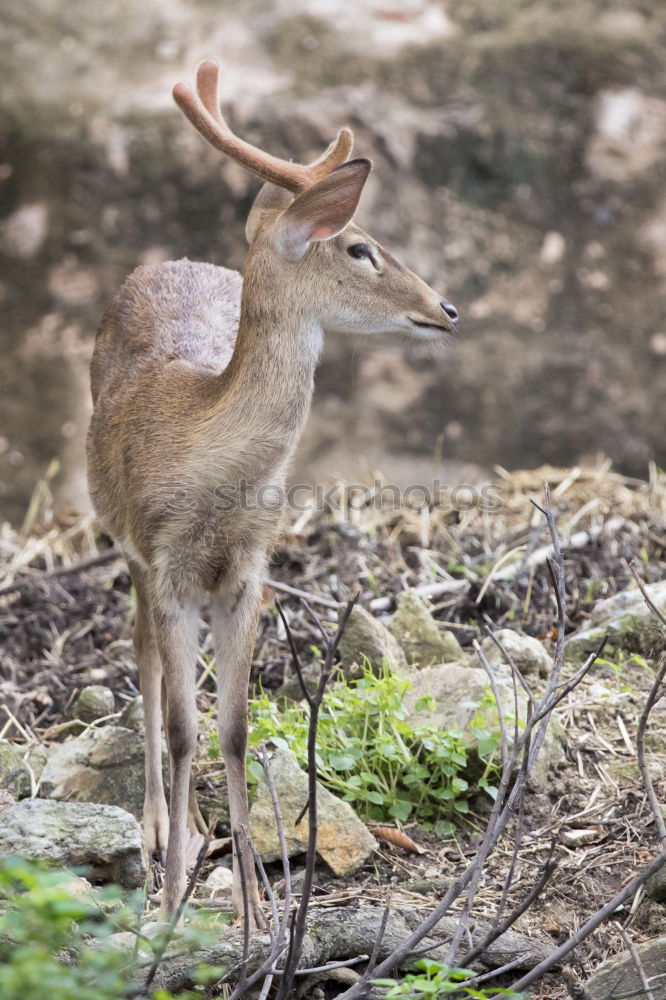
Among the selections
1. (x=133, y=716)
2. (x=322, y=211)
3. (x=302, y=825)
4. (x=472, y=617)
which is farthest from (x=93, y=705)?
(x=322, y=211)

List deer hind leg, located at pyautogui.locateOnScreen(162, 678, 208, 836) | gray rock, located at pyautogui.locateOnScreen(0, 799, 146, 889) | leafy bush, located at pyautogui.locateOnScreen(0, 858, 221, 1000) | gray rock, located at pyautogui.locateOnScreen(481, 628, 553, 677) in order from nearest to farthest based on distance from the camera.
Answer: leafy bush, located at pyautogui.locateOnScreen(0, 858, 221, 1000)
gray rock, located at pyautogui.locateOnScreen(0, 799, 146, 889)
deer hind leg, located at pyautogui.locateOnScreen(162, 678, 208, 836)
gray rock, located at pyautogui.locateOnScreen(481, 628, 553, 677)

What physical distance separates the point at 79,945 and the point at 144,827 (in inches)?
56.6

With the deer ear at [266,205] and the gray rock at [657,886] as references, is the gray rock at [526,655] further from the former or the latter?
the deer ear at [266,205]

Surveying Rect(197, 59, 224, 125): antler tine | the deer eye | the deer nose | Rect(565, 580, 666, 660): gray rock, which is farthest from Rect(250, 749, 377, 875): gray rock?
Rect(197, 59, 224, 125): antler tine

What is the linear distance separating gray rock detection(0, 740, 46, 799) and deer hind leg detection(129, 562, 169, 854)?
406 millimetres

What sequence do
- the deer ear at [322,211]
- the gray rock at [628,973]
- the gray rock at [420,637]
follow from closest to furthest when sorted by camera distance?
the gray rock at [628,973] < the deer ear at [322,211] < the gray rock at [420,637]

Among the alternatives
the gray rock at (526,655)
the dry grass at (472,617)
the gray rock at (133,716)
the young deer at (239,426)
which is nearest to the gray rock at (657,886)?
the dry grass at (472,617)

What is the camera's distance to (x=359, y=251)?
3.78 meters

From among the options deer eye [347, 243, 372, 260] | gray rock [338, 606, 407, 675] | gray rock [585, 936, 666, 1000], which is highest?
deer eye [347, 243, 372, 260]

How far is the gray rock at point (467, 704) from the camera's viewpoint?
13.1 feet

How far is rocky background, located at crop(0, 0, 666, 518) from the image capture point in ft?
24.5

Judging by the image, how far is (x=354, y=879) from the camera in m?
3.70

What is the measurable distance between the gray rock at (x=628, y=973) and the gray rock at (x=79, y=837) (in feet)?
4.41

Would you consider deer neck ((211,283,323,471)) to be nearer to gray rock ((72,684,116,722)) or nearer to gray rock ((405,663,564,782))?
gray rock ((405,663,564,782))
